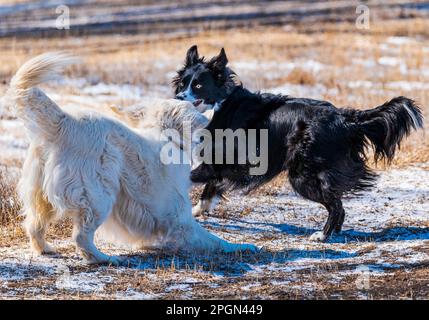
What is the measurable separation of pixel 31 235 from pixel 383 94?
9633mm

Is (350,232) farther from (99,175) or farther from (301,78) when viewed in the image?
(301,78)

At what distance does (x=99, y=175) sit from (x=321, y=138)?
1.93 meters

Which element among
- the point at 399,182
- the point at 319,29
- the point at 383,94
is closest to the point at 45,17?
the point at 319,29

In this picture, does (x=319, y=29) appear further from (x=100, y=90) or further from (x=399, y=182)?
(x=399, y=182)

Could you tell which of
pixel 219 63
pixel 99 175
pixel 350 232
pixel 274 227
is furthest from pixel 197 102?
pixel 99 175

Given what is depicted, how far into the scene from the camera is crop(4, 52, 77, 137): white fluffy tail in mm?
5371

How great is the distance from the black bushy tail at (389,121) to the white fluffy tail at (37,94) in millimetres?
2530

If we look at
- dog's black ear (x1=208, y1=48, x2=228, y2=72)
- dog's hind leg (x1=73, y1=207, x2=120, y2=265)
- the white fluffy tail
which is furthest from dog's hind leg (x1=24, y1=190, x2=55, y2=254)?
dog's black ear (x1=208, y1=48, x2=228, y2=72)

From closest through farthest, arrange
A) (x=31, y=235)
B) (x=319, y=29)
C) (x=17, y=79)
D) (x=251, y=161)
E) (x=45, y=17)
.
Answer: (x=17, y=79) → (x=31, y=235) → (x=251, y=161) → (x=319, y=29) → (x=45, y=17)

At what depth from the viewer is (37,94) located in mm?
5445

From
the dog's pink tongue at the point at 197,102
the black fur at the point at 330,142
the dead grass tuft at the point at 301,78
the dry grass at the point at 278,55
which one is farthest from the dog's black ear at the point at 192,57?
the dead grass tuft at the point at 301,78

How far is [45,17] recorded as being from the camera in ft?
91.4
